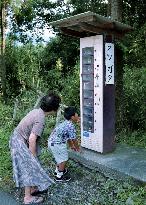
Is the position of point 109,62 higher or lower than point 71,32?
lower

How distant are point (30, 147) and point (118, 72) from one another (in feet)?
13.3

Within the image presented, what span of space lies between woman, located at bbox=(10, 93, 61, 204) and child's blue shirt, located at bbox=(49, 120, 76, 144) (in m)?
0.88

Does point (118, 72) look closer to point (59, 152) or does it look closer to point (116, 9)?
point (116, 9)

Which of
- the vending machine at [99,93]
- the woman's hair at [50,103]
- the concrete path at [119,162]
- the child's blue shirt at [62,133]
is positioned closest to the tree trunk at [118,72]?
the concrete path at [119,162]

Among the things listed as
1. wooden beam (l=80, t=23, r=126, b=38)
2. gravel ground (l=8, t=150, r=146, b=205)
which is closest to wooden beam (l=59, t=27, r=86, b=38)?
wooden beam (l=80, t=23, r=126, b=38)

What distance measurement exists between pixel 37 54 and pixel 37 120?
39.8 ft

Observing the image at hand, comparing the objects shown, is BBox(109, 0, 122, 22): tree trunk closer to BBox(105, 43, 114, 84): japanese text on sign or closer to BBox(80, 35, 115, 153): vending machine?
BBox(80, 35, 115, 153): vending machine

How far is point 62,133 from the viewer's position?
20.9 ft

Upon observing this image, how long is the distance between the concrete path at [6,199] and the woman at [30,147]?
0.24 m

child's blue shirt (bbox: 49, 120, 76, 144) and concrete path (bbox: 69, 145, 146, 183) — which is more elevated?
child's blue shirt (bbox: 49, 120, 76, 144)

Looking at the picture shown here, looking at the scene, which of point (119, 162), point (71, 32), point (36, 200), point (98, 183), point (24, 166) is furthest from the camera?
point (71, 32)

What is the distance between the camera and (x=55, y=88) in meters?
14.9

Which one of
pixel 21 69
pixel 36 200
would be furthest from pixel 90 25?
pixel 21 69

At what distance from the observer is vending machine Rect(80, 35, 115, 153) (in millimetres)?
7035
